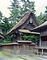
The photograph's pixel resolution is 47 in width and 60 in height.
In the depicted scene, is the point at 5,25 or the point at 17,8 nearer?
the point at 5,25

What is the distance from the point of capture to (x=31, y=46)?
1593cm

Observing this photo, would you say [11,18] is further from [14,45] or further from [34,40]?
[14,45]

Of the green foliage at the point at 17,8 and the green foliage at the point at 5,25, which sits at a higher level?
the green foliage at the point at 17,8

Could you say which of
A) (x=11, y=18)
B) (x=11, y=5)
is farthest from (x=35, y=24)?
(x=11, y=5)

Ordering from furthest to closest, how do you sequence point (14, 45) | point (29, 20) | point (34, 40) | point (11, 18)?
point (11, 18) → point (29, 20) → point (34, 40) → point (14, 45)

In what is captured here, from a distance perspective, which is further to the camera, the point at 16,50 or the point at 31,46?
the point at 31,46

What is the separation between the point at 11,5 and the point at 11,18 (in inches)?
286

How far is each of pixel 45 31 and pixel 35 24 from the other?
7.55m

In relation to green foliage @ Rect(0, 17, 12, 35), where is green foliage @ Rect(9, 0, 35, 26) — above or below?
above

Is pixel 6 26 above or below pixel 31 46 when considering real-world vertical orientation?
above

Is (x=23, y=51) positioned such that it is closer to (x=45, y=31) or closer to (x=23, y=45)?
(x=23, y=45)

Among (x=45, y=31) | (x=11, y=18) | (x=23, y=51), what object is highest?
(x=11, y=18)

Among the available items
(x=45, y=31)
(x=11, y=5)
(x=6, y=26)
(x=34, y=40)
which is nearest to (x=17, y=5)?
(x=11, y=5)

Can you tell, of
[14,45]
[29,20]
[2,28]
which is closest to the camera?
[14,45]
